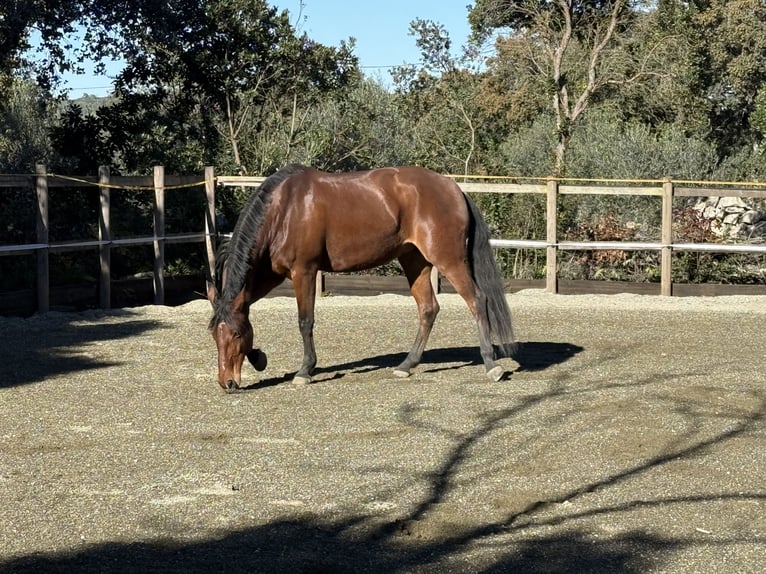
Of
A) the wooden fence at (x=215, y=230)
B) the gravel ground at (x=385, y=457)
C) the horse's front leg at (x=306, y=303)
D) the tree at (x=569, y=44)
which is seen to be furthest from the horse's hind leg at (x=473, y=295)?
the tree at (x=569, y=44)

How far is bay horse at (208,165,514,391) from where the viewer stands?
8609mm

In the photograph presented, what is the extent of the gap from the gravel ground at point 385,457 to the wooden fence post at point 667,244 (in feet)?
11.0

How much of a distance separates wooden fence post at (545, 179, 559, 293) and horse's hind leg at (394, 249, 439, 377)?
538cm

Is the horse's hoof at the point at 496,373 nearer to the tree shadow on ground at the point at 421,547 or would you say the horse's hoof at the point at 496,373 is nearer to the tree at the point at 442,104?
the tree shadow on ground at the point at 421,547

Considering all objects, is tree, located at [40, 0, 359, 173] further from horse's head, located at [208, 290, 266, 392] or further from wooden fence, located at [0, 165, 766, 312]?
horse's head, located at [208, 290, 266, 392]

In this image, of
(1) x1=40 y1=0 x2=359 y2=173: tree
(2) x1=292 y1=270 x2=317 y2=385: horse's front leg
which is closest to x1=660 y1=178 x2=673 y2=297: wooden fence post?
(1) x1=40 y1=0 x2=359 y2=173: tree

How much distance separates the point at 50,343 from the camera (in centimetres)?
1047

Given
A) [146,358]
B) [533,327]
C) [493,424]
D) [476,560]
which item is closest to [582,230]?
[533,327]

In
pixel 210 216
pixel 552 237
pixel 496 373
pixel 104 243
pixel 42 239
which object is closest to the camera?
pixel 496 373

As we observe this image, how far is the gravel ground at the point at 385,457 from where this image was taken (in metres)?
4.51

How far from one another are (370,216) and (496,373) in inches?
63.0

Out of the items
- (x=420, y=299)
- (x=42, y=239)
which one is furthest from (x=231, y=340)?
(x=42, y=239)

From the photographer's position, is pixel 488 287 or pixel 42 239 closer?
pixel 488 287

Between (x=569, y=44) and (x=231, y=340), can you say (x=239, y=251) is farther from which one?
(x=569, y=44)
